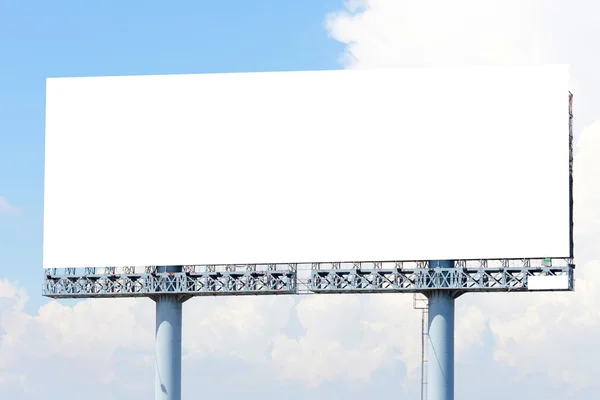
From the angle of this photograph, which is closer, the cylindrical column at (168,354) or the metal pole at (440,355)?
the metal pole at (440,355)

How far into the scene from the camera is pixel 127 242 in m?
89.8

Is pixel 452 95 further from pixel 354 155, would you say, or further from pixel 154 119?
pixel 154 119

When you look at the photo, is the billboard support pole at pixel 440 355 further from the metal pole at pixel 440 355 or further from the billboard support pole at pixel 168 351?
the billboard support pole at pixel 168 351

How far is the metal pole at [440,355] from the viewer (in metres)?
84.7

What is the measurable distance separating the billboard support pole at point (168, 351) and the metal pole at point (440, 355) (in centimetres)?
1323

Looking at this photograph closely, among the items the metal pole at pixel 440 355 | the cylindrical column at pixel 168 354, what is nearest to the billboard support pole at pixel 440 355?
the metal pole at pixel 440 355

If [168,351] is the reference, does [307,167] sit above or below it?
above

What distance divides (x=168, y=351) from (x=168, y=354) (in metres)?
0.16

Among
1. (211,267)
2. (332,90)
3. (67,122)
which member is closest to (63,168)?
(67,122)

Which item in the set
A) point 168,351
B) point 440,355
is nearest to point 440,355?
point 440,355

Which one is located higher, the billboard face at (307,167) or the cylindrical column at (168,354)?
the billboard face at (307,167)

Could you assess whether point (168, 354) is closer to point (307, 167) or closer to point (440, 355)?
point (307, 167)

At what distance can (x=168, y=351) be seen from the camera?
88.1 meters

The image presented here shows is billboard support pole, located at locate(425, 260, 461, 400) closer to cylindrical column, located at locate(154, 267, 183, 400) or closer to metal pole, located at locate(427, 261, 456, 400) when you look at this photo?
metal pole, located at locate(427, 261, 456, 400)
